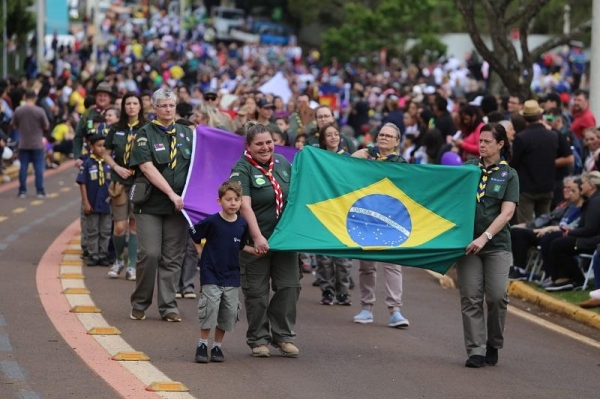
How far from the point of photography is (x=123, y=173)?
13914 mm

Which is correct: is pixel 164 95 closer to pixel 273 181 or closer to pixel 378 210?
pixel 273 181

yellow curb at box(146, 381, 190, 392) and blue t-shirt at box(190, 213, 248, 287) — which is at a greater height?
blue t-shirt at box(190, 213, 248, 287)

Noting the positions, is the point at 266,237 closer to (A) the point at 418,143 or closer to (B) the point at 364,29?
(A) the point at 418,143

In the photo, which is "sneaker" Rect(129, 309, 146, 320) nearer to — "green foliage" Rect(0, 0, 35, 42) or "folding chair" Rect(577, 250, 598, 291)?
"folding chair" Rect(577, 250, 598, 291)

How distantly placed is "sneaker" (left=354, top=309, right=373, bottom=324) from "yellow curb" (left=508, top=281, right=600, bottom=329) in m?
2.25

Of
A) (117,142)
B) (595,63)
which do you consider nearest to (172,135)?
(117,142)

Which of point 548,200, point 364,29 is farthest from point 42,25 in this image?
point 548,200

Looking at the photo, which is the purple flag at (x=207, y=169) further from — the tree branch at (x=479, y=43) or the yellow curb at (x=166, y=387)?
the tree branch at (x=479, y=43)

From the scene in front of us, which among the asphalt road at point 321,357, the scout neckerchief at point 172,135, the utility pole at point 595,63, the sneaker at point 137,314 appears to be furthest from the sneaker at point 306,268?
the utility pole at point 595,63

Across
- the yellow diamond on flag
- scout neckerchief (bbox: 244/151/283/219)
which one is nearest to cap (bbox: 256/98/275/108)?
the yellow diamond on flag

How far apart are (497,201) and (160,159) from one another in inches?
123

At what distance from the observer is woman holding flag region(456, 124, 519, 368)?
36.3 ft

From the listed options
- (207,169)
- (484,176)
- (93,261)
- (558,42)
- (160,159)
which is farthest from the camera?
(558,42)

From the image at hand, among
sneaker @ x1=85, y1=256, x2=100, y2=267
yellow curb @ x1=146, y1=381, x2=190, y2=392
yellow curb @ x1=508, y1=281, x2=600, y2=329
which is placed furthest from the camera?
sneaker @ x1=85, y1=256, x2=100, y2=267
